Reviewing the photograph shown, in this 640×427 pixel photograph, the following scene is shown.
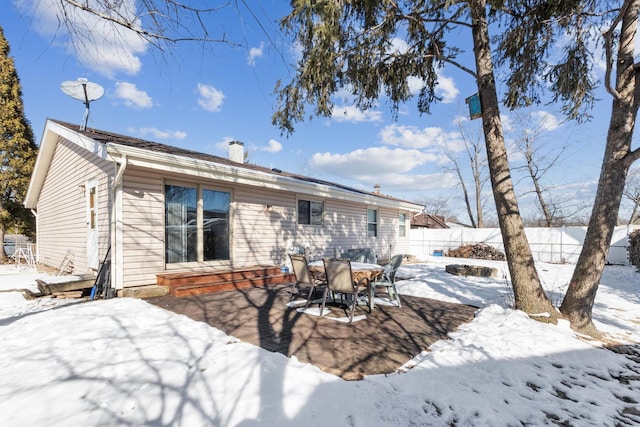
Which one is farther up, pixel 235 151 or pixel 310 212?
pixel 235 151

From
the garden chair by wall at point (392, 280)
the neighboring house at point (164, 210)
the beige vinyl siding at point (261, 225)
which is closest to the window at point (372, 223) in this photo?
the neighboring house at point (164, 210)

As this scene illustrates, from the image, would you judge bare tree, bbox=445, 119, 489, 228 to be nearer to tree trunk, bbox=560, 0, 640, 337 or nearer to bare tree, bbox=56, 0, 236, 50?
tree trunk, bbox=560, 0, 640, 337

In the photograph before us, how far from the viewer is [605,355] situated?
346 cm

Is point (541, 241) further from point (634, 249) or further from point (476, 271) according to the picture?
point (476, 271)

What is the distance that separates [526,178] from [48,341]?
22.5 m

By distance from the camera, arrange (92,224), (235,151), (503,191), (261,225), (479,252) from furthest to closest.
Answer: (479,252)
(235,151)
(261,225)
(92,224)
(503,191)

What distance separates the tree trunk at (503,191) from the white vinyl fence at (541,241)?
11.8 metres

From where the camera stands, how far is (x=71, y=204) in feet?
26.7

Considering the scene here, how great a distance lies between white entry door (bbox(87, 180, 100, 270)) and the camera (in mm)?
6512

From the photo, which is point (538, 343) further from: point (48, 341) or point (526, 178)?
point (526, 178)

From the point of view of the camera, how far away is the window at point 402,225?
14719 millimetres

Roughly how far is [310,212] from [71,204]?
6.59m

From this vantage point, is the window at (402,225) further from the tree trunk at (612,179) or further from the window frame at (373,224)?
the tree trunk at (612,179)

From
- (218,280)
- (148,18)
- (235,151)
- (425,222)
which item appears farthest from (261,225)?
(425,222)
